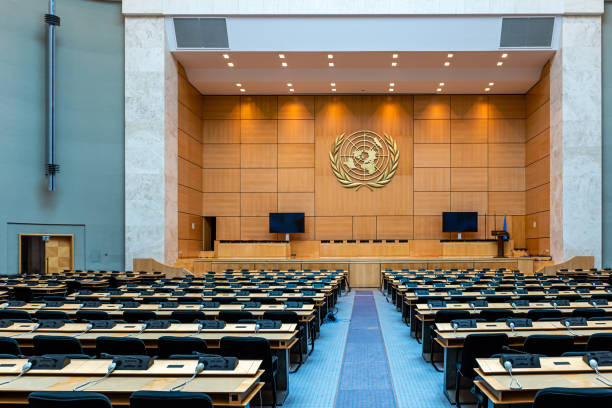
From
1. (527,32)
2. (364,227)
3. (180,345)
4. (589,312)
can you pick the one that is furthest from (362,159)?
(180,345)

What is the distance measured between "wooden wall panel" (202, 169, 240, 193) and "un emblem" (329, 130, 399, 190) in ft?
16.1

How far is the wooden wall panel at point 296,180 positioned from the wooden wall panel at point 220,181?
2220 mm

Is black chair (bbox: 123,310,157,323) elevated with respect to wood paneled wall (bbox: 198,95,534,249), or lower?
lower

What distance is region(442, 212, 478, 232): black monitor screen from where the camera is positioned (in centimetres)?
2419

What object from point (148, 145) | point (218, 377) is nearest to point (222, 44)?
point (148, 145)

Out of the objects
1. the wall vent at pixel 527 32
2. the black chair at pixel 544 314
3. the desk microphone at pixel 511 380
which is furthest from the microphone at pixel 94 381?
the wall vent at pixel 527 32

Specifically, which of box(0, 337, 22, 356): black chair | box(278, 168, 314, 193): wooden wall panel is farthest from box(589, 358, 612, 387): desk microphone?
box(278, 168, 314, 193): wooden wall panel

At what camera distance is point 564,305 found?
7.78 metres

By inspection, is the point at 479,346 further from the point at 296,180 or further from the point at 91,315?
the point at 296,180

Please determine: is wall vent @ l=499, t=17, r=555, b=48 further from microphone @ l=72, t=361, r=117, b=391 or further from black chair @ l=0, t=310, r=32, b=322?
microphone @ l=72, t=361, r=117, b=391

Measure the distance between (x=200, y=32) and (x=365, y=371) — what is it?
17.0 metres

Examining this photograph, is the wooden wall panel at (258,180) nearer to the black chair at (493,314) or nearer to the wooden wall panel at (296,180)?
the wooden wall panel at (296,180)

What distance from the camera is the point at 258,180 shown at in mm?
25734

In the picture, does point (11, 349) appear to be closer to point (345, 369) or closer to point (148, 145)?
point (345, 369)
